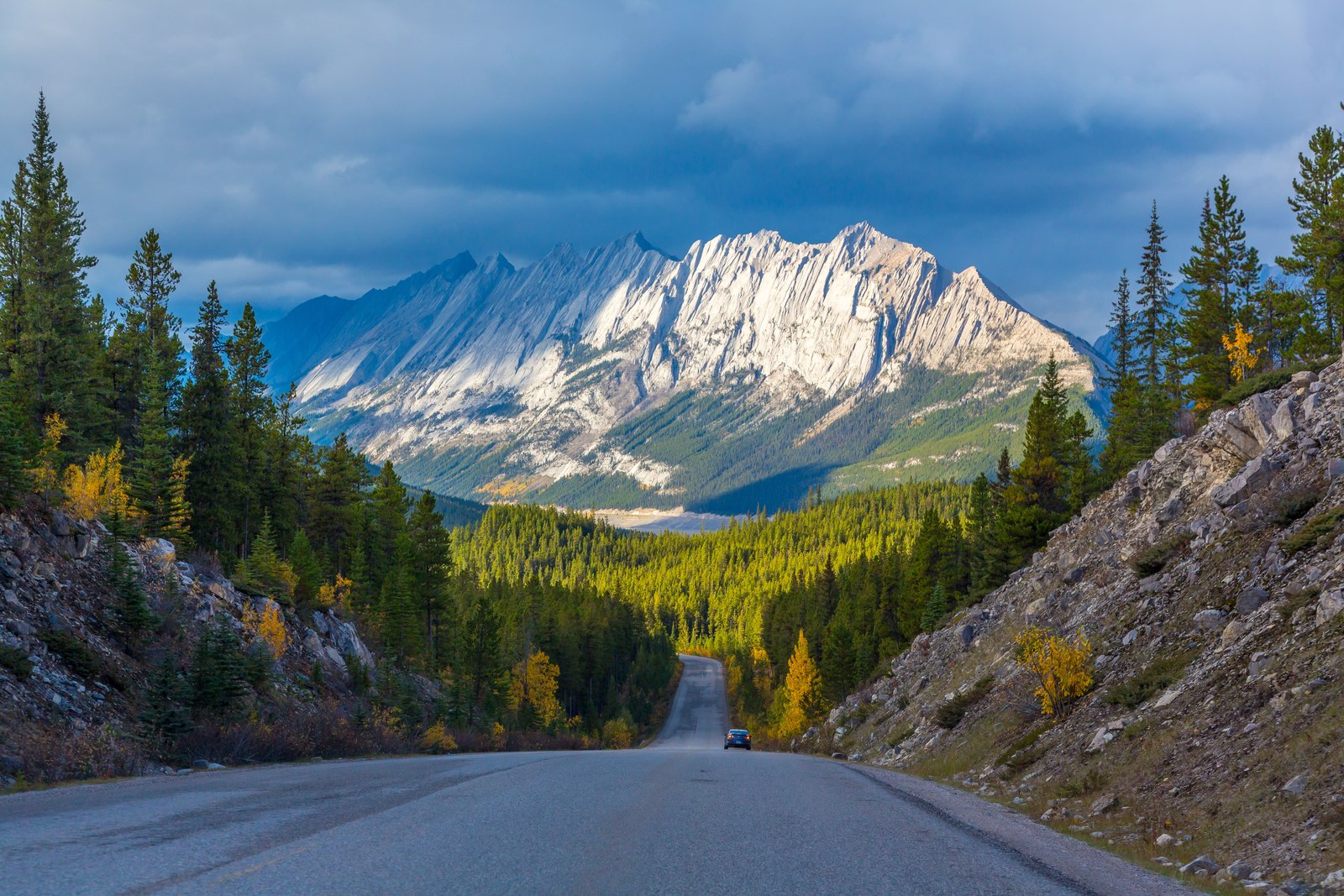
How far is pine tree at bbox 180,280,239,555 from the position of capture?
5000cm

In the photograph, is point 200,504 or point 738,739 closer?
point 200,504

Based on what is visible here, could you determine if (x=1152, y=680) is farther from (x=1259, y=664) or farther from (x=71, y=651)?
(x=71, y=651)

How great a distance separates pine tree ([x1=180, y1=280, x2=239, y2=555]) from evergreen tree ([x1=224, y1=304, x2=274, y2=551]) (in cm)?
352

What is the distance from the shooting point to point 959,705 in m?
30.8

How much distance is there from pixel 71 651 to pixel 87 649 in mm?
586

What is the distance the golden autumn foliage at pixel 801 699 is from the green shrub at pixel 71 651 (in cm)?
6448

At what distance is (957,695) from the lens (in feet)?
106

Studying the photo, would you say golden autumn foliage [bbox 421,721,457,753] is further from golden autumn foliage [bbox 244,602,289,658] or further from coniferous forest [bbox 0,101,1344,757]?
golden autumn foliage [bbox 244,602,289,658]

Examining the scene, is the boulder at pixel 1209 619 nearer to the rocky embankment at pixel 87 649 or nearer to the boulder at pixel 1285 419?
the boulder at pixel 1285 419

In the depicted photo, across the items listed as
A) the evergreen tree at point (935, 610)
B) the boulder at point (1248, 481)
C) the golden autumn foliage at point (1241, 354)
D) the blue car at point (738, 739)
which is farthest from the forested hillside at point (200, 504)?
the golden autumn foliage at point (1241, 354)

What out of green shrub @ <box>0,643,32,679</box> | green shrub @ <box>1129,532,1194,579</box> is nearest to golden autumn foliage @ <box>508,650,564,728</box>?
green shrub @ <box>1129,532,1194,579</box>

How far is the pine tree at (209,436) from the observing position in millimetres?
50000

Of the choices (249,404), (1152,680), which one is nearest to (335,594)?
(249,404)

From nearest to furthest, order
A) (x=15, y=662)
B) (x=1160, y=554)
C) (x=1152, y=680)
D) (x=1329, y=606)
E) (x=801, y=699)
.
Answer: (x=1329, y=606), (x=1152, y=680), (x=15, y=662), (x=1160, y=554), (x=801, y=699)
